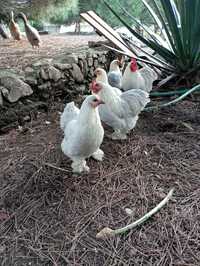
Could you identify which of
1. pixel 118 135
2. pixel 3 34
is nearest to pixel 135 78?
pixel 118 135

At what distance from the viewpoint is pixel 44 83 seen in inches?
110

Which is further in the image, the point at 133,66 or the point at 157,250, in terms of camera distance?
the point at 133,66

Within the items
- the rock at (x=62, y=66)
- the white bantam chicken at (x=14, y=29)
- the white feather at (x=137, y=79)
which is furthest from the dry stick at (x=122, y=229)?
the white bantam chicken at (x=14, y=29)

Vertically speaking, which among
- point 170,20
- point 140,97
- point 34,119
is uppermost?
point 170,20

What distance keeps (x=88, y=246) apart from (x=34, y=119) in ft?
4.94

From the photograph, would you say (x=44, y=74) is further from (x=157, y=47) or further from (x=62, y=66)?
(x=157, y=47)

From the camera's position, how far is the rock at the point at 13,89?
8.03 feet

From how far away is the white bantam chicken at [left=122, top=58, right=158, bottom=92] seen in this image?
2.50m

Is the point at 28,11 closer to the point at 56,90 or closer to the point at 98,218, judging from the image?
the point at 56,90

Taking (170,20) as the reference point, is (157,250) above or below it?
below

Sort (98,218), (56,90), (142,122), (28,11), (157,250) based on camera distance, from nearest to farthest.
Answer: (157,250), (98,218), (142,122), (56,90), (28,11)

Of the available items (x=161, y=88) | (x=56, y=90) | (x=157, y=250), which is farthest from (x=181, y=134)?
(x=56, y=90)

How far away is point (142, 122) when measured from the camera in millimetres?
2455

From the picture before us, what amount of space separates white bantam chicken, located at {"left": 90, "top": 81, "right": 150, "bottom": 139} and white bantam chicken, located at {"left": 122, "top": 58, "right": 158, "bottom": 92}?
0.41 m
